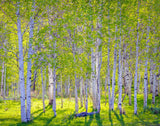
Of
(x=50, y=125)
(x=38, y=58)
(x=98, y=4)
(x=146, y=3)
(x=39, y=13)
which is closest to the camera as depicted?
(x=50, y=125)

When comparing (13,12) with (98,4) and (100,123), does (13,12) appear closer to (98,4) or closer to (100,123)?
(98,4)

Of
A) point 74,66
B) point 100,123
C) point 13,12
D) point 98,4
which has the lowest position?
point 100,123

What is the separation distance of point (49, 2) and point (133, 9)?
7.36 meters

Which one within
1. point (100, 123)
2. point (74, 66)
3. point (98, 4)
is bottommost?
point (100, 123)

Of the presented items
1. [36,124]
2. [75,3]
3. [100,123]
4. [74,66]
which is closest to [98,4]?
[75,3]

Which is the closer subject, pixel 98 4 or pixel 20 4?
pixel 20 4

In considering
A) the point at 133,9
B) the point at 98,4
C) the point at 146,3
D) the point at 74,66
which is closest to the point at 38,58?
the point at 74,66

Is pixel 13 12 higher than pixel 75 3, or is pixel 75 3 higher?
pixel 75 3

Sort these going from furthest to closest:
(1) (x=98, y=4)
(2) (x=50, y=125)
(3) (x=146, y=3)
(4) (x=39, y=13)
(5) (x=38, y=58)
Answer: (3) (x=146, y=3), (1) (x=98, y=4), (4) (x=39, y=13), (5) (x=38, y=58), (2) (x=50, y=125)

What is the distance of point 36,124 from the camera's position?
39.1 feet

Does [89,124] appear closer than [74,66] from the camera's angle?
Yes

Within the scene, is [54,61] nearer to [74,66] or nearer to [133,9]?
[74,66]

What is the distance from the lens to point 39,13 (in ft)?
45.5

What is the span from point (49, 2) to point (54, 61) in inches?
162
